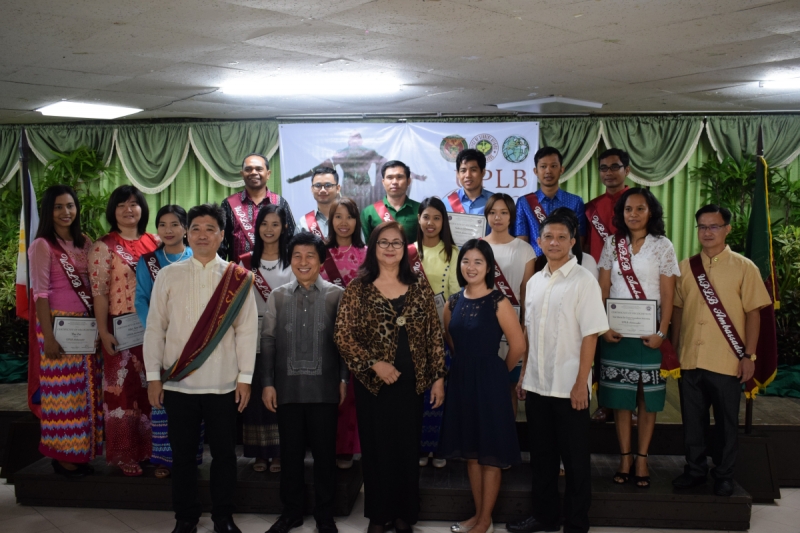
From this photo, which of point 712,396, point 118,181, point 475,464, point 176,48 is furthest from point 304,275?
point 118,181

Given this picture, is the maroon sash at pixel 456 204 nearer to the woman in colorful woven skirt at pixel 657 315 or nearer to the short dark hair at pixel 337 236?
the short dark hair at pixel 337 236

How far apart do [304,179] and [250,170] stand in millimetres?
1639

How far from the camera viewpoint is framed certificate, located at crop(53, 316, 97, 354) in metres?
3.27

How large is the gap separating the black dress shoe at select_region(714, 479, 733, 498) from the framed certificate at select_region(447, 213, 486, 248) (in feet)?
5.34

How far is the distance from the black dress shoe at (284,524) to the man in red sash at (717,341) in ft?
5.84

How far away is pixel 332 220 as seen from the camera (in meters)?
3.43

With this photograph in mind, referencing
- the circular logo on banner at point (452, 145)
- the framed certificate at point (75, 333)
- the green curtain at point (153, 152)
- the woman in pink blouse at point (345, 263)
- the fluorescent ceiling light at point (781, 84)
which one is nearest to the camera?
the framed certificate at point (75, 333)

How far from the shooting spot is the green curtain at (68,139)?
6.25 metres

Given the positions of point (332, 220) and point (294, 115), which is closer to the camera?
point (332, 220)

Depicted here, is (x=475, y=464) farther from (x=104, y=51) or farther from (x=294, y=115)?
(x=294, y=115)

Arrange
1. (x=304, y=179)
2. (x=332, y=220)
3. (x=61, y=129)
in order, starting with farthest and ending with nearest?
(x=61, y=129), (x=304, y=179), (x=332, y=220)

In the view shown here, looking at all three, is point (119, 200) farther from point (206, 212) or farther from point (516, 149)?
point (516, 149)

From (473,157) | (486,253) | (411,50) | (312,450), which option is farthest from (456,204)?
(312,450)

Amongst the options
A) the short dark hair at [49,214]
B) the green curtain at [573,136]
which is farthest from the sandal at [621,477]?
the green curtain at [573,136]
